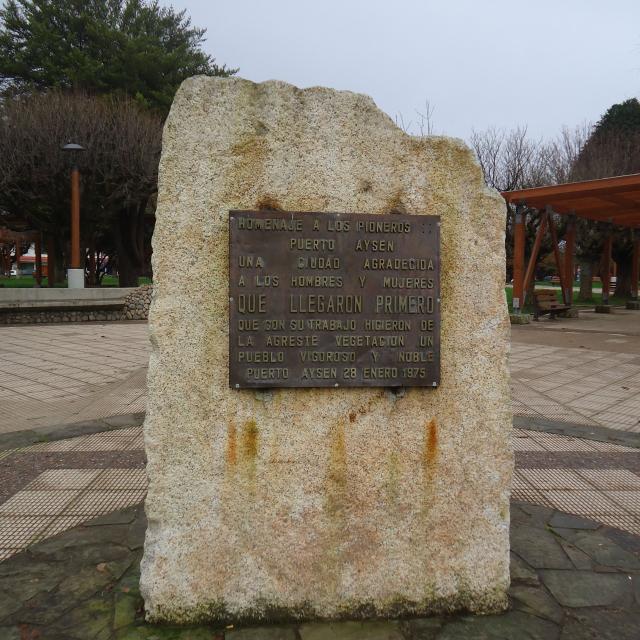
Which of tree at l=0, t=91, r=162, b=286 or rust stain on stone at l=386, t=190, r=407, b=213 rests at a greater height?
tree at l=0, t=91, r=162, b=286

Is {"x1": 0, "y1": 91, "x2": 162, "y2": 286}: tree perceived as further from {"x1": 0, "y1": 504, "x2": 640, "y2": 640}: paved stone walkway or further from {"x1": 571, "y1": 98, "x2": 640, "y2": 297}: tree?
{"x1": 571, "y1": 98, "x2": 640, "y2": 297}: tree

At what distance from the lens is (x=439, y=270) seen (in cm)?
240

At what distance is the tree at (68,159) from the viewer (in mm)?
17391

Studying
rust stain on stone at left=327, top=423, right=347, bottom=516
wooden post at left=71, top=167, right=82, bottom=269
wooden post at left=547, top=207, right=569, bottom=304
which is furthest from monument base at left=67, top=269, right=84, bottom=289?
rust stain on stone at left=327, top=423, right=347, bottom=516

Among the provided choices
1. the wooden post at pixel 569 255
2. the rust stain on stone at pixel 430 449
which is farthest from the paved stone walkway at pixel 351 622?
the wooden post at pixel 569 255

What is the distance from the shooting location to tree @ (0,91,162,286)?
1739 cm

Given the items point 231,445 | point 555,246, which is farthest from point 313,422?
point 555,246

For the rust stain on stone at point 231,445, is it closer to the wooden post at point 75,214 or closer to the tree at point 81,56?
the wooden post at point 75,214

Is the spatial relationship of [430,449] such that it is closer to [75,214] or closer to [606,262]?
[75,214]

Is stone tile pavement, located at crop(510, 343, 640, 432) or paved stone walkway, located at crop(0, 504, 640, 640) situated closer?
paved stone walkway, located at crop(0, 504, 640, 640)

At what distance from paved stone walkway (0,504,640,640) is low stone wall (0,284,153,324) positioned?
11527mm

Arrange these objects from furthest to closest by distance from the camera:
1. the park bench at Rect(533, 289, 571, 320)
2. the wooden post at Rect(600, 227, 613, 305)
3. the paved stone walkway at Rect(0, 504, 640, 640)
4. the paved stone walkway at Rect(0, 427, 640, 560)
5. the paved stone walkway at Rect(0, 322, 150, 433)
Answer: the wooden post at Rect(600, 227, 613, 305) → the park bench at Rect(533, 289, 571, 320) → the paved stone walkway at Rect(0, 322, 150, 433) → the paved stone walkway at Rect(0, 427, 640, 560) → the paved stone walkway at Rect(0, 504, 640, 640)

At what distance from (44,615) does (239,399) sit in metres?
1.23

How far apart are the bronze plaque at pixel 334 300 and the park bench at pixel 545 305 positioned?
15.3 metres
